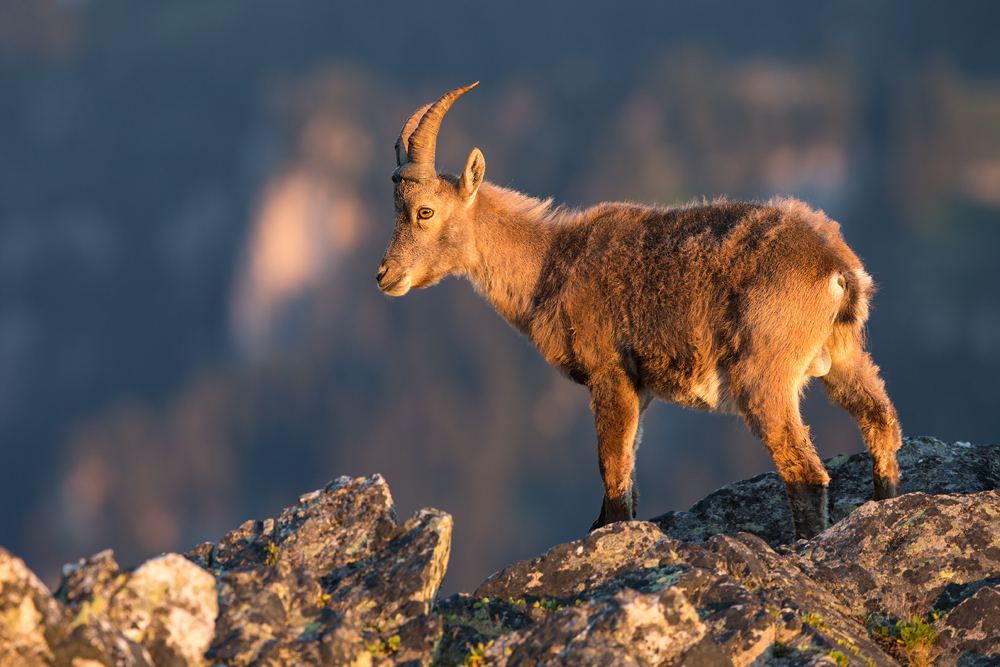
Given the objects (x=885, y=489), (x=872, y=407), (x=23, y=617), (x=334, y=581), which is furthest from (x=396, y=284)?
(x=23, y=617)

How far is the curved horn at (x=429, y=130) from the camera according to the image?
1065cm

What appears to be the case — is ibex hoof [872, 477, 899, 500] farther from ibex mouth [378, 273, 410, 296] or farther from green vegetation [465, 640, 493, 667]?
ibex mouth [378, 273, 410, 296]

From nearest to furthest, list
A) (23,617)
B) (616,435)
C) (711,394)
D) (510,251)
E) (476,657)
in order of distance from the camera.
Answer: (23,617) < (476,657) < (711,394) < (616,435) < (510,251)

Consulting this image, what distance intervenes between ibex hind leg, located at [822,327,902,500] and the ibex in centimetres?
2

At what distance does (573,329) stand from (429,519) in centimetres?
382

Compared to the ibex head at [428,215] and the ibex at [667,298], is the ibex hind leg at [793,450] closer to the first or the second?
the ibex at [667,298]

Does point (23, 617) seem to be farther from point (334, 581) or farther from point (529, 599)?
point (529, 599)

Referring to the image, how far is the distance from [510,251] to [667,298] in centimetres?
249

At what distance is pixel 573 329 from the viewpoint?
369 inches

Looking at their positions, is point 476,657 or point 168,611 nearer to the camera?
point 168,611

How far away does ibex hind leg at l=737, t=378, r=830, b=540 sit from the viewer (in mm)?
7984

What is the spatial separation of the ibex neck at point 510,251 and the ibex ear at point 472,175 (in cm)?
26

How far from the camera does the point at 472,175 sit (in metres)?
10.6

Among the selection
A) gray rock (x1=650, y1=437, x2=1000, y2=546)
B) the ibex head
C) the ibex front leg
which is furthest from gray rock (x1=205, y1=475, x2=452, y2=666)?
the ibex head
